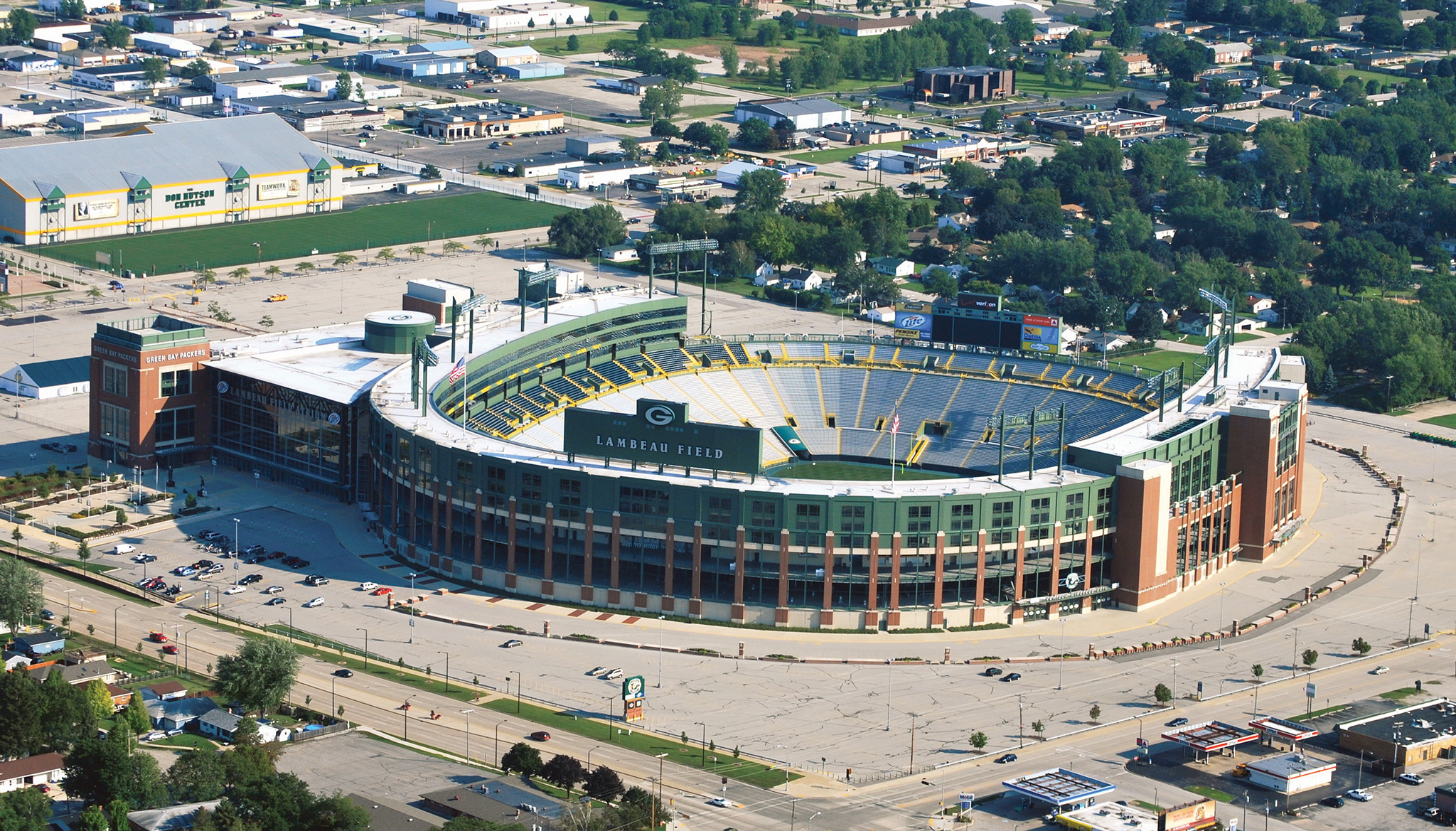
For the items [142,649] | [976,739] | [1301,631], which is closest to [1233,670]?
[1301,631]

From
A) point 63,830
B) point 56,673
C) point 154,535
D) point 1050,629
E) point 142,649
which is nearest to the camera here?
point 63,830

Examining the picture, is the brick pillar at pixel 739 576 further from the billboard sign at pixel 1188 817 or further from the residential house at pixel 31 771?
the residential house at pixel 31 771

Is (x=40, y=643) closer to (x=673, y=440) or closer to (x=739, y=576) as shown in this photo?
(x=673, y=440)

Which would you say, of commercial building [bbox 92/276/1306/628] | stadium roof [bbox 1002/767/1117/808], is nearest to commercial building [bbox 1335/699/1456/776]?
commercial building [bbox 92/276/1306/628]

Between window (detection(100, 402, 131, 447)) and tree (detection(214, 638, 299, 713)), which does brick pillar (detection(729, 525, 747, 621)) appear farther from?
window (detection(100, 402, 131, 447))

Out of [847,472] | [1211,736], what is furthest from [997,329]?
[1211,736]

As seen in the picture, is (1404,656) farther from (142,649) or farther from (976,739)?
(142,649)
